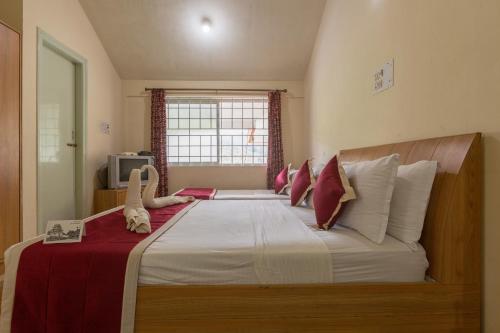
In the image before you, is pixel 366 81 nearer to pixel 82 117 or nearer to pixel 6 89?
pixel 6 89

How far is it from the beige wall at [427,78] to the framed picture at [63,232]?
1721 millimetres


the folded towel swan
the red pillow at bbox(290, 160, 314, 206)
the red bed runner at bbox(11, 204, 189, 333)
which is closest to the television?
the folded towel swan

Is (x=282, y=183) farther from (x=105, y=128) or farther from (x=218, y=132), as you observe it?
(x=105, y=128)

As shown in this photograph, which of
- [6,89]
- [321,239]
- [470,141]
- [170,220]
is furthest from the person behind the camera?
[6,89]

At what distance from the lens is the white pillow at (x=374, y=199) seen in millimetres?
1301

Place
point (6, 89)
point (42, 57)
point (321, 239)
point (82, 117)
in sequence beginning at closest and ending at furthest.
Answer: point (321, 239), point (6, 89), point (42, 57), point (82, 117)

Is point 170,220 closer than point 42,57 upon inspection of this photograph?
Yes

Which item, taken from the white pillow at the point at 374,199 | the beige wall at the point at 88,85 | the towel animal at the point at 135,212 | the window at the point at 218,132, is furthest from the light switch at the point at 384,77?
the beige wall at the point at 88,85

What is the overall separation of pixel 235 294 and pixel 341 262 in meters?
0.46

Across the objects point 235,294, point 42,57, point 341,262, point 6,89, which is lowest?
point 235,294

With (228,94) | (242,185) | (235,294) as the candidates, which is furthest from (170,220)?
(228,94)

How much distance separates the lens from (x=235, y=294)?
45.1 inches

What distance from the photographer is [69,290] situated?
1117mm

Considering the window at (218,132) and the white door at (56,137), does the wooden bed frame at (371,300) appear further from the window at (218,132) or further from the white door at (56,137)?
the window at (218,132)
